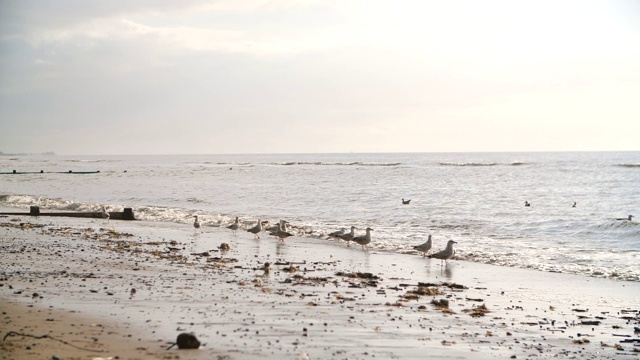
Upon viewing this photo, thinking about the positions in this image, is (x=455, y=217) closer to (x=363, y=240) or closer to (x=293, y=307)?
(x=363, y=240)

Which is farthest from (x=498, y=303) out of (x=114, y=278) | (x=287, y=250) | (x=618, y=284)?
(x=287, y=250)

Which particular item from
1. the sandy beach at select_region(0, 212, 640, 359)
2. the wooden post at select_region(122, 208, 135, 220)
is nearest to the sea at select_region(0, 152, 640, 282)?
the wooden post at select_region(122, 208, 135, 220)

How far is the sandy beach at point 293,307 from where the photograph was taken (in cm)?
778

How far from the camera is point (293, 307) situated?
33.3ft

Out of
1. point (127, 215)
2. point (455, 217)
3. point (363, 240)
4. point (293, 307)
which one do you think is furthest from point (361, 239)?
point (127, 215)

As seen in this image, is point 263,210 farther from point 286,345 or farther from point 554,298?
point 286,345

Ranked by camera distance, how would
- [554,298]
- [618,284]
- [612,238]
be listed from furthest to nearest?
[612,238] < [618,284] < [554,298]

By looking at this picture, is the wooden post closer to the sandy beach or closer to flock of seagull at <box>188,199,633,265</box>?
flock of seagull at <box>188,199,633,265</box>

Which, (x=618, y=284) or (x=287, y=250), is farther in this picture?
(x=287, y=250)

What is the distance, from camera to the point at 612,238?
23.7 meters

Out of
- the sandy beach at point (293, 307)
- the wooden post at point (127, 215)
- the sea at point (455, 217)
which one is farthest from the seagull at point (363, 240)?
the wooden post at point (127, 215)

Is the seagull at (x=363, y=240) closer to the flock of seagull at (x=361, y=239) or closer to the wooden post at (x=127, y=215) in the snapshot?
the flock of seagull at (x=361, y=239)

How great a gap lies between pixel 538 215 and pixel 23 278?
2692 centimetres

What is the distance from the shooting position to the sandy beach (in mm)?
7781
